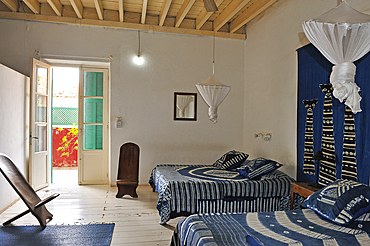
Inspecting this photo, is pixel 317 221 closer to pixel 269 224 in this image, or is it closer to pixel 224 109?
pixel 269 224

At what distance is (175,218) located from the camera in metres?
3.42

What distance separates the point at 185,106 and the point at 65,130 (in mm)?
3731

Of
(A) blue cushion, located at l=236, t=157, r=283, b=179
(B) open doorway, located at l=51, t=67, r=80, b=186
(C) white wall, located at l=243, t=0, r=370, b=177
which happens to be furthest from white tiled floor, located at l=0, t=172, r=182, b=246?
(C) white wall, located at l=243, t=0, r=370, b=177

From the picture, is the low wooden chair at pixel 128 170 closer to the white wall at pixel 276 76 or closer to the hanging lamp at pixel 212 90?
the hanging lamp at pixel 212 90

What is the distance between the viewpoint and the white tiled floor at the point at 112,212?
9.63 feet

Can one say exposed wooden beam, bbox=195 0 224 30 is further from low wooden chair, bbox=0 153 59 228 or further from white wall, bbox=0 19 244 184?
low wooden chair, bbox=0 153 59 228

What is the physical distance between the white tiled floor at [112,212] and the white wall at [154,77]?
749 millimetres

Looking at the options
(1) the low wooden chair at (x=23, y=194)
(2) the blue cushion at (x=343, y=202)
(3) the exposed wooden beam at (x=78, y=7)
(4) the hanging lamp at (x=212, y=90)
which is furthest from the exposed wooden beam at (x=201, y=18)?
(1) the low wooden chair at (x=23, y=194)

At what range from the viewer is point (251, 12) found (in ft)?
14.9

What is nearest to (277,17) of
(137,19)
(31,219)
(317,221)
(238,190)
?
(137,19)

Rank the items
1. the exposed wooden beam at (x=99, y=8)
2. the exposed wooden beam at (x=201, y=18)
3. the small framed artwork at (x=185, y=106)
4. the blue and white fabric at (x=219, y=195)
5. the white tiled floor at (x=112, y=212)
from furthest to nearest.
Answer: the small framed artwork at (x=185, y=106)
the exposed wooden beam at (x=201, y=18)
the exposed wooden beam at (x=99, y=8)
the blue and white fabric at (x=219, y=195)
the white tiled floor at (x=112, y=212)

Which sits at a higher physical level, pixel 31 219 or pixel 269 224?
pixel 269 224

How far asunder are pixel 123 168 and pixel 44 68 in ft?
7.49

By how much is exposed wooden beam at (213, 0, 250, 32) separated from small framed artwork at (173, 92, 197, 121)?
139 cm
